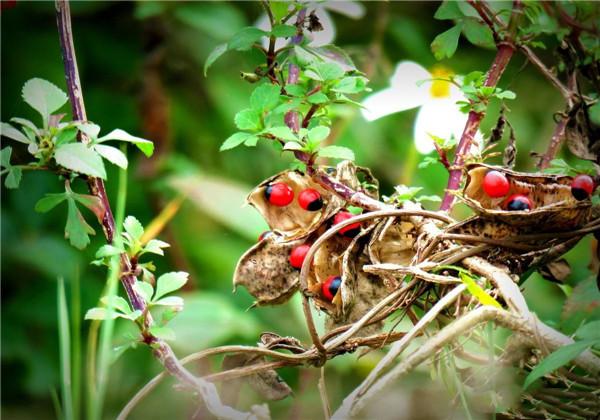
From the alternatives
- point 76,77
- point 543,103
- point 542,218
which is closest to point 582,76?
point 542,218

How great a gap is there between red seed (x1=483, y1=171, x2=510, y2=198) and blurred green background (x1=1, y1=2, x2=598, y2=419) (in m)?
0.97

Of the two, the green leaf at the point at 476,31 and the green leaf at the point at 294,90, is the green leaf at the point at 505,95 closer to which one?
the green leaf at the point at 476,31

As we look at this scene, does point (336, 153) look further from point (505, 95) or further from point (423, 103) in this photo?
point (423, 103)

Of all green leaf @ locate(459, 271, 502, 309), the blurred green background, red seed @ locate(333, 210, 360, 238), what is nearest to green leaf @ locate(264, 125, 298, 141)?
red seed @ locate(333, 210, 360, 238)

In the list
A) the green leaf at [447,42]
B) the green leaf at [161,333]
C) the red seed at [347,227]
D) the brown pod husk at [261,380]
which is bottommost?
the brown pod husk at [261,380]

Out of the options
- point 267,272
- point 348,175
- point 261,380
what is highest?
point 348,175

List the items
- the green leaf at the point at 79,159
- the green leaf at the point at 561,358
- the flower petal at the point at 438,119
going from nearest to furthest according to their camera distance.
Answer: the green leaf at the point at 561,358, the green leaf at the point at 79,159, the flower petal at the point at 438,119

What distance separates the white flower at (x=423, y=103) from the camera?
1197mm

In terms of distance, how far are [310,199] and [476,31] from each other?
286mm

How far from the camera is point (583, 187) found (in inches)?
30.0

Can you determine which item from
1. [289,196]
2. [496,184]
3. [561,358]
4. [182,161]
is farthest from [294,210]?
[182,161]

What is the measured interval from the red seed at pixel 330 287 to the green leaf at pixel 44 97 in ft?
1.09

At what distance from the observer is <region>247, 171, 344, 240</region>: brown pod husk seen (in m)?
0.88

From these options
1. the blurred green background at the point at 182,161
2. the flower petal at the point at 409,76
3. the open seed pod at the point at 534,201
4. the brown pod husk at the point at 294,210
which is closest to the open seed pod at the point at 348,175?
the brown pod husk at the point at 294,210
